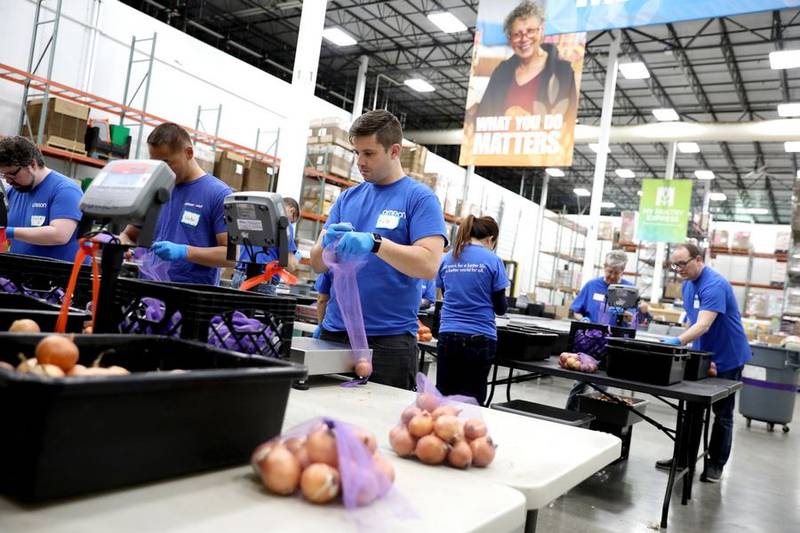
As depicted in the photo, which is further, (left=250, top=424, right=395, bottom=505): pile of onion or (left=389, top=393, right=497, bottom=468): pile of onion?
(left=389, top=393, right=497, bottom=468): pile of onion

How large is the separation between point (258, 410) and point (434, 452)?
335mm

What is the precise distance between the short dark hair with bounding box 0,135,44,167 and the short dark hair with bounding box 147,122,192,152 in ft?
3.36

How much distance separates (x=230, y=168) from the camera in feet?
27.9

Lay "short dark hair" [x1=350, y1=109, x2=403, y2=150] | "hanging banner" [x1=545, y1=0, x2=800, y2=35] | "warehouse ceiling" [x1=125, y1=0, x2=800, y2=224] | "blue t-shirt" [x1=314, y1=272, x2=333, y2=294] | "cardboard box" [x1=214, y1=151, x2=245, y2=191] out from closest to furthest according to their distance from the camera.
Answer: "short dark hair" [x1=350, y1=109, x2=403, y2=150] < "blue t-shirt" [x1=314, y1=272, x2=333, y2=294] < "hanging banner" [x1=545, y1=0, x2=800, y2=35] < "cardboard box" [x1=214, y1=151, x2=245, y2=191] < "warehouse ceiling" [x1=125, y1=0, x2=800, y2=224]

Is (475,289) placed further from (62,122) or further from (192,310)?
(62,122)

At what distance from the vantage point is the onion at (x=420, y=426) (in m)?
1.10

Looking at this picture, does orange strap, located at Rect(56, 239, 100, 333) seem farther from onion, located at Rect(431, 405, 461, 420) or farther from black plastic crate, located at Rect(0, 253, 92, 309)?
onion, located at Rect(431, 405, 461, 420)

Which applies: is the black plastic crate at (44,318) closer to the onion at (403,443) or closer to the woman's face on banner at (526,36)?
the onion at (403,443)

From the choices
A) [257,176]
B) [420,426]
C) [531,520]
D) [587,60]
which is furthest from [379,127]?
[587,60]

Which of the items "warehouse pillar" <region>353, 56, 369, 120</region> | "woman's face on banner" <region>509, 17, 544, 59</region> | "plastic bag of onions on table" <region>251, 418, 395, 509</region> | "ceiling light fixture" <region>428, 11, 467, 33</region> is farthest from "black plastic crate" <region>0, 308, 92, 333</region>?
"warehouse pillar" <region>353, 56, 369, 120</region>

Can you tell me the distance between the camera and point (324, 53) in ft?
47.4

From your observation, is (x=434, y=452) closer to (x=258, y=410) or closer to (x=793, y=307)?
(x=258, y=410)

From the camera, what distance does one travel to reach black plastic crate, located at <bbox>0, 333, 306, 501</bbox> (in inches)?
26.6

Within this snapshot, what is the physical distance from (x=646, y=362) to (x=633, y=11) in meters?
3.32
